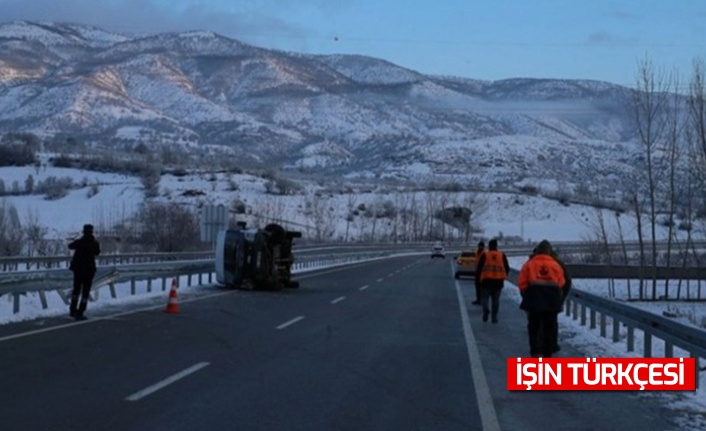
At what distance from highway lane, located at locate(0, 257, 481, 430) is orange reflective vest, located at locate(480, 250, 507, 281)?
142 centimetres

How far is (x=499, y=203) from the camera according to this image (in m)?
151

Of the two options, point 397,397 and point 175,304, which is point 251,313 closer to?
point 175,304

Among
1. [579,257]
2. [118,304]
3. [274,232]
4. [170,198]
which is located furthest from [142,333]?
[170,198]

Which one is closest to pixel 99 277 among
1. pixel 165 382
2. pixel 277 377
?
pixel 277 377

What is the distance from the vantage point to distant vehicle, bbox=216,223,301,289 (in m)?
31.7

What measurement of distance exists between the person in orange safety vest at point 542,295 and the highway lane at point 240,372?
3.97 ft

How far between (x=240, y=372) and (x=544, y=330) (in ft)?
14.7

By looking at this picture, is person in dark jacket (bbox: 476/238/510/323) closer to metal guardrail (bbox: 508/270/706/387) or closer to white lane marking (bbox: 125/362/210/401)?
metal guardrail (bbox: 508/270/706/387)

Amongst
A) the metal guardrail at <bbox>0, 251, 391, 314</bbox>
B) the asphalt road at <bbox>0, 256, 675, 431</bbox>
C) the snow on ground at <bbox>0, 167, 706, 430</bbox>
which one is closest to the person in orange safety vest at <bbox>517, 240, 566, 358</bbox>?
the asphalt road at <bbox>0, 256, 675, 431</bbox>

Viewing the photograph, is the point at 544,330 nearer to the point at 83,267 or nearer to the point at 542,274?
the point at 542,274

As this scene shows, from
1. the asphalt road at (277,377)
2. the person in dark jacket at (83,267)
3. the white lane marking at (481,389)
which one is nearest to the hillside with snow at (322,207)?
the person in dark jacket at (83,267)

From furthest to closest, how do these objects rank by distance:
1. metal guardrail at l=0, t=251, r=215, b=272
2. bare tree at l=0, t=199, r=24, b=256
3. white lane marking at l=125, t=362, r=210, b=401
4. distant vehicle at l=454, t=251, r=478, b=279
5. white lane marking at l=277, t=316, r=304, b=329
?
1. bare tree at l=0, t=199, r=24, b=256
2. distant vehicle at l=454, t=251, r=478, b=279
3. metal guardrail at l=0, t=251, r=215, b=272
4. white lane marking at l=277, t=316, r=304, b=329
5. white lane marking at l=125, t=362, r=210, b=401

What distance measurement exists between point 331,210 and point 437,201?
18.2 meters

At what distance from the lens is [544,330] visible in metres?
14.5
